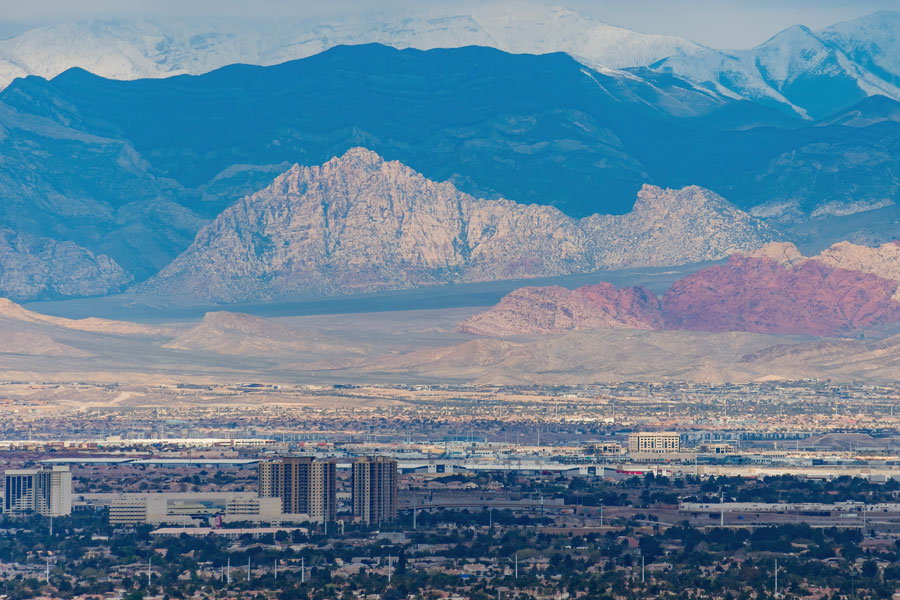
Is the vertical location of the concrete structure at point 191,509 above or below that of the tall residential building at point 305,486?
below

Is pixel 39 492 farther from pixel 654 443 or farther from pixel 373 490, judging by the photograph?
Answer: pixel 654 443

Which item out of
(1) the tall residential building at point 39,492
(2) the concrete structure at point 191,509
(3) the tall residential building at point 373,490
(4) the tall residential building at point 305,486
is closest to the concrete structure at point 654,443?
A: (3) the tall residential building at point 373,490

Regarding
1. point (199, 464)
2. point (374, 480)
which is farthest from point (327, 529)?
point (199, 464)

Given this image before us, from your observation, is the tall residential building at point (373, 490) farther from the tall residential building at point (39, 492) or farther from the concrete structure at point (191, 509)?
the tall residential building at point (39, 492)

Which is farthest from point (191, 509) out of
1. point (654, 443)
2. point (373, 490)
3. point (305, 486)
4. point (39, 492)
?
point (654, 443)

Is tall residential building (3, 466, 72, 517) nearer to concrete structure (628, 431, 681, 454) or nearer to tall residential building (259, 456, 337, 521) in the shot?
tall residential building (259, 456, 337, 521)

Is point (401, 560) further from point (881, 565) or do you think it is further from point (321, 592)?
point (881, 565)
